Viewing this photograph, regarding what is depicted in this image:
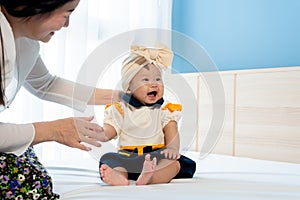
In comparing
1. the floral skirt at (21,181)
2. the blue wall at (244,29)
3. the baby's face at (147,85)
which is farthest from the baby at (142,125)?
the blue wall at (244,29)

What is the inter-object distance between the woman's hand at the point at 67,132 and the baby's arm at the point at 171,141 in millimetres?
214

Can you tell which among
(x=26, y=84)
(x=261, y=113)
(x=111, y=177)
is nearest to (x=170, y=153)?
(x=111, y=177)

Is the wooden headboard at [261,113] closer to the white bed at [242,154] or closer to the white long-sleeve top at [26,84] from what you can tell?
the white bed at [242,154]

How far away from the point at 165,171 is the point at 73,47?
1.09m

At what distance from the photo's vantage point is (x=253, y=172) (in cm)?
121

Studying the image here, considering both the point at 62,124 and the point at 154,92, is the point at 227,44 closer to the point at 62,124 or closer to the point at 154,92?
the point at 154,92

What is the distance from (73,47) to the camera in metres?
1.91

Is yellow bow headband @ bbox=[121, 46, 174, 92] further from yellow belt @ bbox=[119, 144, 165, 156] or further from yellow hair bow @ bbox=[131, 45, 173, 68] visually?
yellow belt @ bbox=[119, 144, 165, 156]

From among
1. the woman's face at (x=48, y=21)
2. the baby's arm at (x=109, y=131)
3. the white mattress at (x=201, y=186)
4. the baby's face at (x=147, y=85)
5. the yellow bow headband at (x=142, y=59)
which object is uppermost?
the woman's face at (x=48, y=21)

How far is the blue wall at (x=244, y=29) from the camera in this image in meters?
1.86

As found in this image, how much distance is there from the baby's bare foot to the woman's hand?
0.14 m

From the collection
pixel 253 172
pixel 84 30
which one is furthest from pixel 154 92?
pixel 84 30

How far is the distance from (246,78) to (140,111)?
101cm

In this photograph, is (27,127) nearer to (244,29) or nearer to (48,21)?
(48,21)
